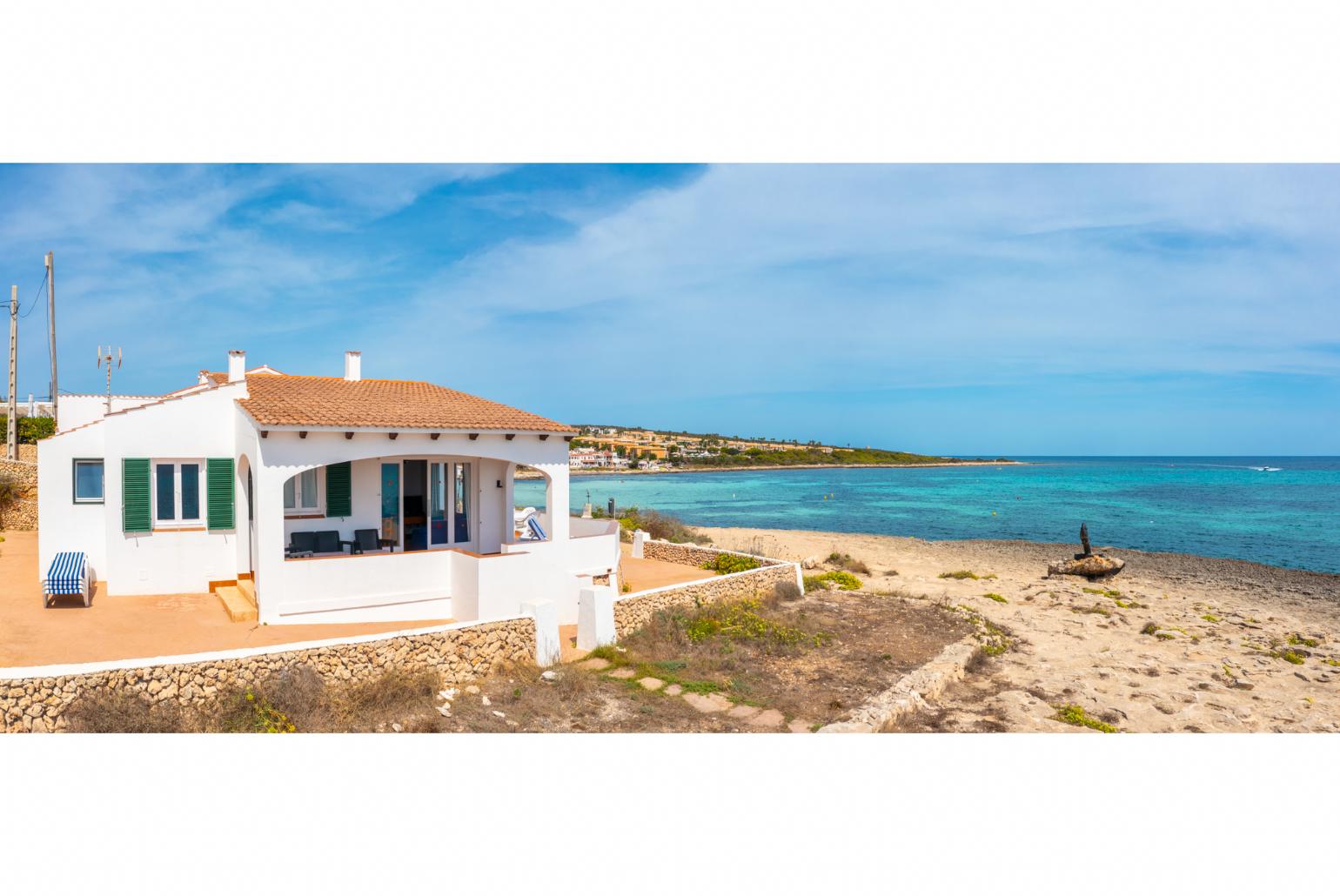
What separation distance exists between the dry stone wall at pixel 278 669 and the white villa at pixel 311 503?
179cm

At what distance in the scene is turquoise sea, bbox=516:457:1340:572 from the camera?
36438 mm

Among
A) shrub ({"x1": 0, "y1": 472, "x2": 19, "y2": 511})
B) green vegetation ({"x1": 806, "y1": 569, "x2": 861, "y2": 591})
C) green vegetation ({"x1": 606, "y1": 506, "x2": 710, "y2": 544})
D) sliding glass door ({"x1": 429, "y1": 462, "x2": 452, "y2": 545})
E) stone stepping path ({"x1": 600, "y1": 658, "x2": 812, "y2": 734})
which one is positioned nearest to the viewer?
stone stepping path ({"x1": 600, "y1": 658, "x2": 812, "y2": 734})

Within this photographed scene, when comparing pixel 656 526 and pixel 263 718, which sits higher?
pixel 656 526

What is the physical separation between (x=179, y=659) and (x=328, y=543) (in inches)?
191

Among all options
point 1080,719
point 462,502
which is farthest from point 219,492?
point 1080,719

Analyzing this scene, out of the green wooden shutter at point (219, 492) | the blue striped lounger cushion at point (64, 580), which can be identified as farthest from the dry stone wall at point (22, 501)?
the green wooden shutter at point (219, 492)

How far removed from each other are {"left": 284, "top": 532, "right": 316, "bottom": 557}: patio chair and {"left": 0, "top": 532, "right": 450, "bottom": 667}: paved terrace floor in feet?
4.18

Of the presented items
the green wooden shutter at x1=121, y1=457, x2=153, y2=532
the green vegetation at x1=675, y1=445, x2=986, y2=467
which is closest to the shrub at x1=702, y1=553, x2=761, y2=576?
the green wooden shutter at x1=121, y1=457, x2=153, y2=532

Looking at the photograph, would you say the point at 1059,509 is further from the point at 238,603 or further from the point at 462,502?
the point at 238,603

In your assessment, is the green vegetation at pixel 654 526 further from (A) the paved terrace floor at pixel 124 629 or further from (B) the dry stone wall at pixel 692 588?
(A) the paved terrace floor at pixel 124 629

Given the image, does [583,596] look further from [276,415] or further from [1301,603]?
[1301,603]

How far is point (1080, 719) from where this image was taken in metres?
8.91

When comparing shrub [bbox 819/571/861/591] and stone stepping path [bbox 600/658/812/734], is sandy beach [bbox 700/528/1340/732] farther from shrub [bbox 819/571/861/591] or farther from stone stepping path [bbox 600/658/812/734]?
stone stepping path [bbox 600/658/812/734]

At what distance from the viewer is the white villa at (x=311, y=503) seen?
34.2 feet
